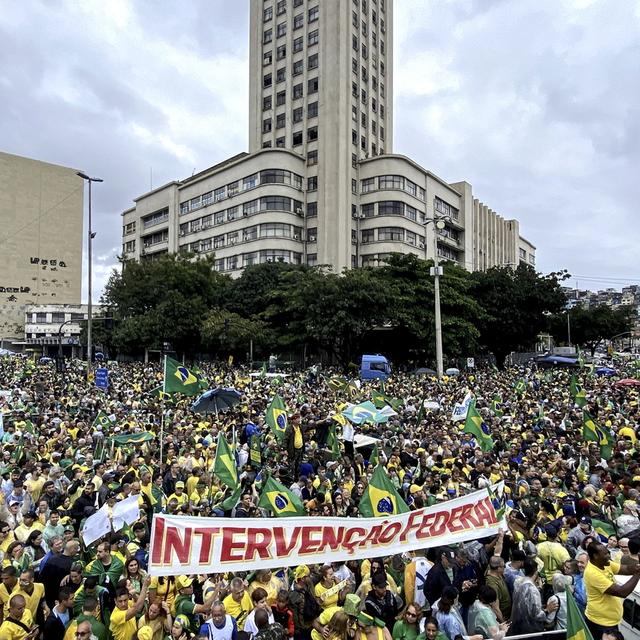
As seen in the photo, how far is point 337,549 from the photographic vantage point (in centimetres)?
552

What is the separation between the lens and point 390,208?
5659 cm

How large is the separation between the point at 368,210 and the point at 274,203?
10135 mm

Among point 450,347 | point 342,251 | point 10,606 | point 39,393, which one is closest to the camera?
point 10,606

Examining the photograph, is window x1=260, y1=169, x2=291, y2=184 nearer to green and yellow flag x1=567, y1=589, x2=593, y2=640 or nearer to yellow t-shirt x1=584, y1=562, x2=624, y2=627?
yellow t-shirt x1=584, y1=562, x2=624, y2=627

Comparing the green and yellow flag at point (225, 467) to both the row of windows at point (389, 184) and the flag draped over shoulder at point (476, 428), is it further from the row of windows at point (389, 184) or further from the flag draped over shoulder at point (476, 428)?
the row of windows at point (389, 184)

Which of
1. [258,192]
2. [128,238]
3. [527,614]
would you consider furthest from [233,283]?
[527,614]

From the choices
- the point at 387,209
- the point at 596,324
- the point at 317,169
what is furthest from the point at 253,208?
the point at 596,324

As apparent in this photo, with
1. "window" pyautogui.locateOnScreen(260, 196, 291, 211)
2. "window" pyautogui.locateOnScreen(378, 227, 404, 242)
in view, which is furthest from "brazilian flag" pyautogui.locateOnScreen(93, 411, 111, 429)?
"window" pyautogui.locateOnScreen(378, 227, 404, 242)

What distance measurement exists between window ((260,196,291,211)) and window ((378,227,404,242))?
1031 cm

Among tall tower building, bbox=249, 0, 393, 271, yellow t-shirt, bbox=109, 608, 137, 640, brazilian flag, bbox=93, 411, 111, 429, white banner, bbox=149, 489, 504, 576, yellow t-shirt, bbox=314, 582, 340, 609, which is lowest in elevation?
yellow t-shirt, bbox=109, 608, 137, 640

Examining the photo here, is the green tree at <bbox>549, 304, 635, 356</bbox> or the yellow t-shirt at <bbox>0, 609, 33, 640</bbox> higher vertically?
the green tree at <bbox>549, 304, 635, 356</bbox>

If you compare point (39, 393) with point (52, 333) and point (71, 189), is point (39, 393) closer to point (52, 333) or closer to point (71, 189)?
point (52, 333)

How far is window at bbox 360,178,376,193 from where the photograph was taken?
57.3 metres

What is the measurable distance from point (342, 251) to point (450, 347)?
764 inches
